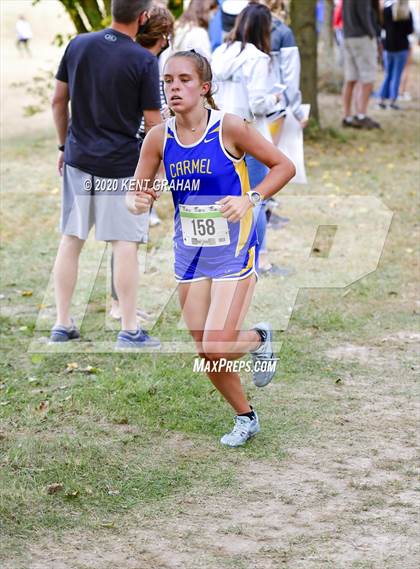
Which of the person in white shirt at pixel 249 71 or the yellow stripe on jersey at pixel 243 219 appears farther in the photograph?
the person in white shirt at pixel 249 71

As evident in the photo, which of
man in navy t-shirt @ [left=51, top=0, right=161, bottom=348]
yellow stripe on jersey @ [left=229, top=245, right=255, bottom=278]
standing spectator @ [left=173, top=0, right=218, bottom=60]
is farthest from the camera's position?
standing spectator @ [left=173, top=0, right=218, bottom=60]

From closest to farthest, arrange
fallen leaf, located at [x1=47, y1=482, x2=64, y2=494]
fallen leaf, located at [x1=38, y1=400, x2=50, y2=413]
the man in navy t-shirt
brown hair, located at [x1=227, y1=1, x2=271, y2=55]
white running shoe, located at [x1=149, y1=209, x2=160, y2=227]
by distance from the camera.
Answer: fallen leaf, located at [x1=47, y1=482, x2=64, y2=494], fallen leaf, located at [x1=38, y1=400, x2=50, y2=413], the man in navy t-shirt, brown hair, located at [x1=227, y1=1, x2=271, y2=55], white running shoe, located at [x1=149, y1=209, x2=160, y2=227]

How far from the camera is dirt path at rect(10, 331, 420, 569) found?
13.0 feet

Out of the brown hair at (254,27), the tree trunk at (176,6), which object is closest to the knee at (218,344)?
the brown hair at (254,27)

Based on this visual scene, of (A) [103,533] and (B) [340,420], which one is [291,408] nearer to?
(B) [340,420]

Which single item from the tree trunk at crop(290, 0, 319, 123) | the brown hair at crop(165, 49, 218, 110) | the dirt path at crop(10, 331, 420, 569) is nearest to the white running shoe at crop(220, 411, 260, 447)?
the dirt path at crop(10, 331, 420, 569)

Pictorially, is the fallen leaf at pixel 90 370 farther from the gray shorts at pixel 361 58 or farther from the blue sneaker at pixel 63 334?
the gray shorts at pixel 361 58

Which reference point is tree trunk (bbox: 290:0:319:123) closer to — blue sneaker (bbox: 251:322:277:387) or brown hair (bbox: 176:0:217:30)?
brown hair (bbox: 176:0:217:30)

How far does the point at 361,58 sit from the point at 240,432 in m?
10.8

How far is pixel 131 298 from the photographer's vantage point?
6.65m

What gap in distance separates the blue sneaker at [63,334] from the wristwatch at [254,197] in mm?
2513

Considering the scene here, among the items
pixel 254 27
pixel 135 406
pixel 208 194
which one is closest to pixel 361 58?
pixel 254 27

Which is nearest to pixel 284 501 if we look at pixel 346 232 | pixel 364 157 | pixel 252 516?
pixel 252 516

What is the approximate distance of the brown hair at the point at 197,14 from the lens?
A: 8578 millimetres
